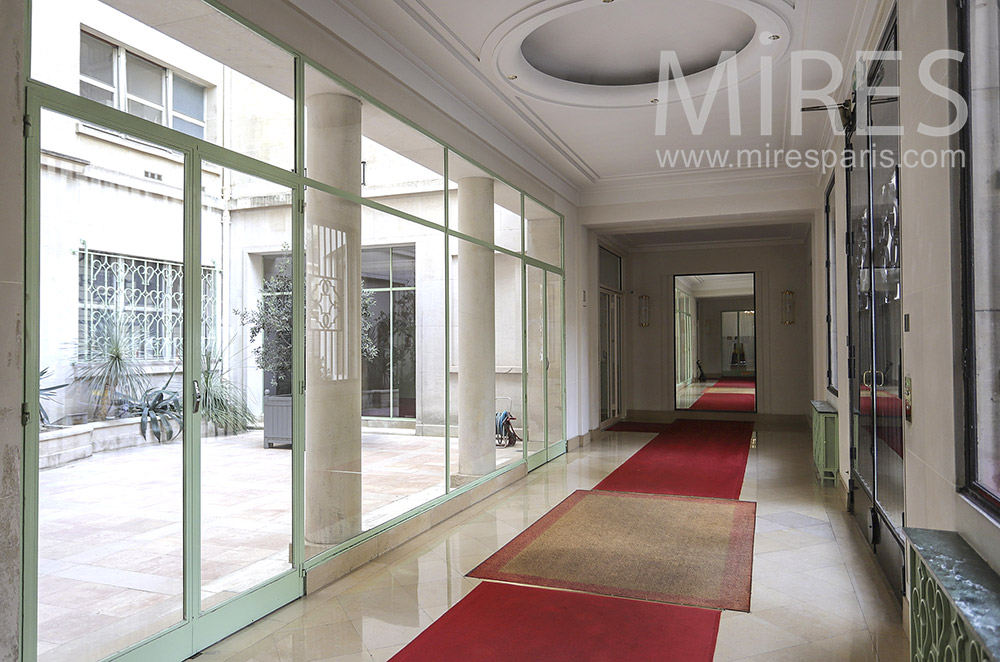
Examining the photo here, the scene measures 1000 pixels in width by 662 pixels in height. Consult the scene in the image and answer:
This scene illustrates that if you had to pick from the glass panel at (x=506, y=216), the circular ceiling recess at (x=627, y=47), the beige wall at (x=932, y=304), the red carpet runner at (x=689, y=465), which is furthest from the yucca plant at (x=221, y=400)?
the red carpet runner at (x=689, y=465)

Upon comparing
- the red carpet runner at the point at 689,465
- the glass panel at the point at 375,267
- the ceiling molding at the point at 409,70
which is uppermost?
the ceiling molding at the point at 409,70

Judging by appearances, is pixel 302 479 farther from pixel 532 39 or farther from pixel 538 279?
pixel 538 279

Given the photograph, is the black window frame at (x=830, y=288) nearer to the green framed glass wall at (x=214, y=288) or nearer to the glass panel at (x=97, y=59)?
the green framed glass wall at (x=214, y=288)

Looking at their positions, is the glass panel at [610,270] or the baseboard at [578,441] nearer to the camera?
the baseboard at [578,441]

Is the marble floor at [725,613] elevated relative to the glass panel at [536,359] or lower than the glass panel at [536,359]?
lower

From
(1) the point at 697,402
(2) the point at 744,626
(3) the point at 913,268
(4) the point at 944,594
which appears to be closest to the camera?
(4) the point at 944,594

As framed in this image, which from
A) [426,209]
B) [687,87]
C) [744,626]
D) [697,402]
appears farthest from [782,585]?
[697,402]

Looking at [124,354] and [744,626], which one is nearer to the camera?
[124,354]

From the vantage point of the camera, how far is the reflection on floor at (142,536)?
2504 millimetres

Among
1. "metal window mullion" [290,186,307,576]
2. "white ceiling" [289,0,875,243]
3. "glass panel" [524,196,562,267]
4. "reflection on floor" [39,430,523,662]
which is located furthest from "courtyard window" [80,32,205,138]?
"glass panel" [524,196,562,267]

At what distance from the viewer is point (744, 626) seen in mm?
3322

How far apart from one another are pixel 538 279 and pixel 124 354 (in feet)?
18.2

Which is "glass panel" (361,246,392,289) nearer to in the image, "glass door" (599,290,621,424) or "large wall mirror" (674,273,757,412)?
"glass door" (599,290,621,424)

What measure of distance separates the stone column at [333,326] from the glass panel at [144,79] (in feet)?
3.35
